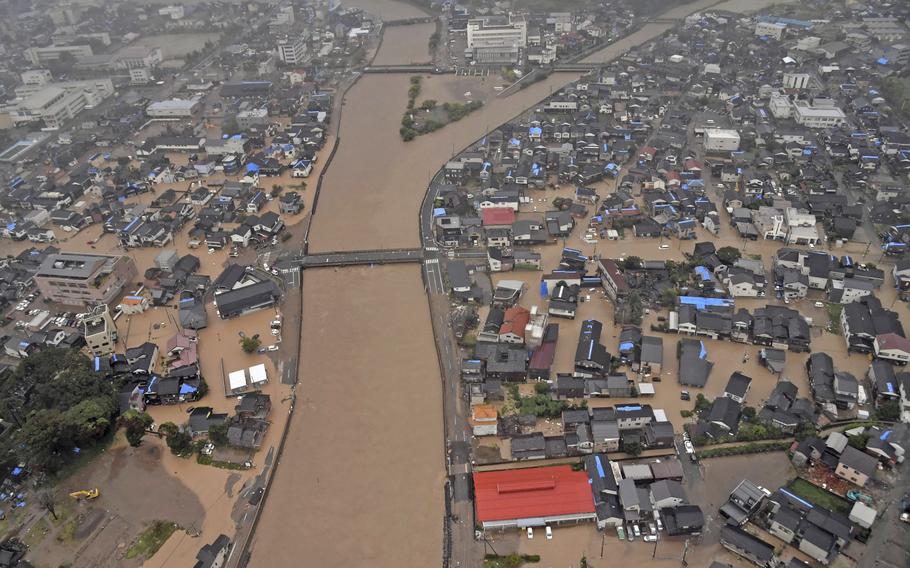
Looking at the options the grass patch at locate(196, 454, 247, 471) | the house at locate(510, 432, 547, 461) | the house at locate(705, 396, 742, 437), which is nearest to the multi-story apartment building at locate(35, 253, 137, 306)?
the grass patch at locate(196, 454, 247, 471)

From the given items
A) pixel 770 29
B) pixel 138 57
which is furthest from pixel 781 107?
pixel 138 57

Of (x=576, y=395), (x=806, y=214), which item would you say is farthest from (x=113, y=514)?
(x=806, y=214)

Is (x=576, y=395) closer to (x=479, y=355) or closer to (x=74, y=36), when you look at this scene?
(x=479, y=355)

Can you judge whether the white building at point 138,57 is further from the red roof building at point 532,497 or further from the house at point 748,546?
the house at point 748,546

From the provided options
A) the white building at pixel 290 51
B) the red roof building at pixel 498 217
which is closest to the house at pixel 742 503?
the red roof building at pixel 498 217

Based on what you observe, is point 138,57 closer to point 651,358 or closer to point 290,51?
point 290,51
